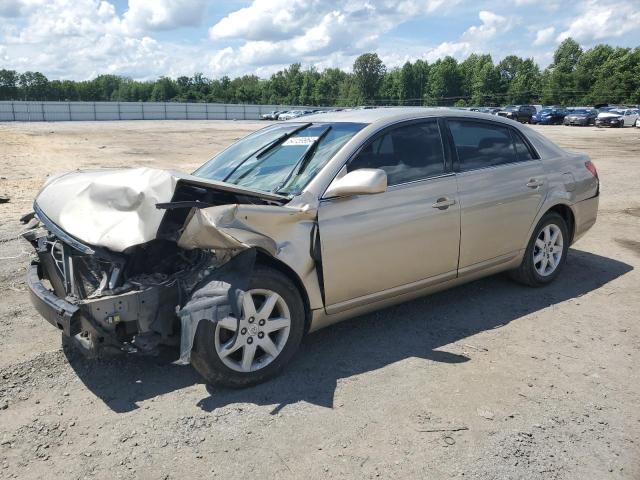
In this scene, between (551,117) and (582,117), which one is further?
(551,117)

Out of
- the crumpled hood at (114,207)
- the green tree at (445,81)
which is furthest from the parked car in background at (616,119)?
the green tree at (445,81)

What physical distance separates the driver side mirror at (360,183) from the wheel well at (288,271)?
561mm

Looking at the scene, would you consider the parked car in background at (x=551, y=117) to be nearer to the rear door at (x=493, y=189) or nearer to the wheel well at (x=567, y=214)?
the wheel well at (x=567, y=214)

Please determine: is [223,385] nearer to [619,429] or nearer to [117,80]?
[619,429]

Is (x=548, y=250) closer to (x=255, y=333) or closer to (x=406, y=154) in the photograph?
(x=406, y=154)

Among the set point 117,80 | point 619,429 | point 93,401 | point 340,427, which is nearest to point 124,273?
point 93,401

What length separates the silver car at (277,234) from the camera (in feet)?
10.7

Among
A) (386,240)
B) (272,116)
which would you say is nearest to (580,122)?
(272,116)

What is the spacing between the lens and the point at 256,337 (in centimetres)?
347

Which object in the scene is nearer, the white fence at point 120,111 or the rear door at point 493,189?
the rear door at point 493,189

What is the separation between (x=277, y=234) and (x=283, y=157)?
94cm

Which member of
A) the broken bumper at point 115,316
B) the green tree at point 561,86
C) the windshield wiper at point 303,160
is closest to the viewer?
the broken bumper at point 115,316

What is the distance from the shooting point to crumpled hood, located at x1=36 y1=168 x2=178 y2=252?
332cm

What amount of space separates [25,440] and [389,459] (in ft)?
6.48
